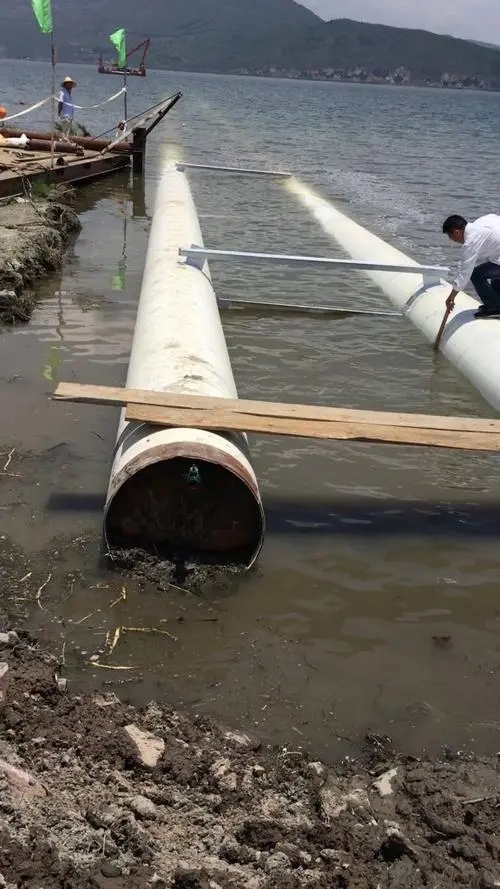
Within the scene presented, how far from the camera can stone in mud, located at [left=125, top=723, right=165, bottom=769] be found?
3328 millimetres

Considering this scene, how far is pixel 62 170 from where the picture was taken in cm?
1598

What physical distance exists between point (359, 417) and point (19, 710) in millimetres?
3129

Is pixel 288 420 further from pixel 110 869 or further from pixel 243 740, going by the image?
pixel 110 869

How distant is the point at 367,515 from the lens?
5656 millimetres

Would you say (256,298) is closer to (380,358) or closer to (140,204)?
(380,358)

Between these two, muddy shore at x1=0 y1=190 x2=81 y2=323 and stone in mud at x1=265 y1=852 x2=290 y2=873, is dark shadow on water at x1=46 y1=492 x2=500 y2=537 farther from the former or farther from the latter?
muddy shore at x1=0 y1=190 x2=81 y2=323

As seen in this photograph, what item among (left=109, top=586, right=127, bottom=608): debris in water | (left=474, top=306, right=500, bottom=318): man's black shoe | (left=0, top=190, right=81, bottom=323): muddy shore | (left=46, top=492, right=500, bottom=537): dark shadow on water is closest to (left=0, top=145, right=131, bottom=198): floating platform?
(left=0, top=190, right=81, bottom=323): muddy shore

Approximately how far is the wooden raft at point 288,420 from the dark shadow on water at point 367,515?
56 centimetres

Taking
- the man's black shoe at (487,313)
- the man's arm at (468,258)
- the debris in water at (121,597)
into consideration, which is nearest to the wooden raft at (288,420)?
the debris in water at (121,597)

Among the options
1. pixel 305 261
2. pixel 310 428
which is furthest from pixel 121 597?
pixel 305 261

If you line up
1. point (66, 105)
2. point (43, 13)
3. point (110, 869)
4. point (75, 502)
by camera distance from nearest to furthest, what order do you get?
point (110, 869), point (75, 502), point (43, 13), point (66, 105)

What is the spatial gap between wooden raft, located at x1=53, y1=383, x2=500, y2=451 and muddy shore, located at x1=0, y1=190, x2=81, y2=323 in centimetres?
410

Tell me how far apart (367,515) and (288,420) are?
3.01 ft

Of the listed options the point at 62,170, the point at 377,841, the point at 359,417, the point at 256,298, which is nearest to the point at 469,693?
the point at 377,841
